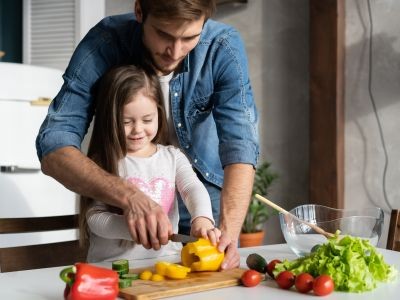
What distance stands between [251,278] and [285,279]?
0.25 ft

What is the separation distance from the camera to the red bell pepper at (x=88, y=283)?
4.00ft

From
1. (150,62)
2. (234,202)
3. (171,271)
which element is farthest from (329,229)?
(150,62)

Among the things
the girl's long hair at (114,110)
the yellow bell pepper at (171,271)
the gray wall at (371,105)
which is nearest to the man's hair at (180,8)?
the girl's long hair at (114,110)

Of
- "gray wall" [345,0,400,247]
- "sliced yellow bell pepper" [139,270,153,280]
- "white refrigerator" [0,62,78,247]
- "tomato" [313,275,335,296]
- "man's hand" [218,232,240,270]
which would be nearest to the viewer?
"tomato" [313,275,335,296]

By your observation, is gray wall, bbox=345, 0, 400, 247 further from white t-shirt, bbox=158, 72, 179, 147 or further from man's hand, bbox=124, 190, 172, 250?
man's hand, bbox=124, 190, 172, 250

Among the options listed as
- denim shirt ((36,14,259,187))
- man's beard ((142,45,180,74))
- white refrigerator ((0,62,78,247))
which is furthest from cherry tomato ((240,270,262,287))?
white refrigerator ((0,62,78,247))


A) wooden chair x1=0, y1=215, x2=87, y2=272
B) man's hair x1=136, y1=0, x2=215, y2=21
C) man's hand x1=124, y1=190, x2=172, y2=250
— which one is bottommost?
wooden chair x1=0, y1=215, x2=87, y2=272

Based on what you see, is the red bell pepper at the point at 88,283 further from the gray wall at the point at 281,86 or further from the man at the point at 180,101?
the gray wall at the point at 281,86

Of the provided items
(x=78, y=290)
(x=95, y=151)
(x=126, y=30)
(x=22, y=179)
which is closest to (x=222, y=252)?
(x=78, y=290)

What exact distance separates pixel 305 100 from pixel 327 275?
9.17 ft

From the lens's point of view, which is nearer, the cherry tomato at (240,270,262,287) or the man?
the cherry tomato at (240,270,262,287)

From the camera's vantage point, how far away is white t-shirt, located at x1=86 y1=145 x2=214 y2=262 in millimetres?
1879

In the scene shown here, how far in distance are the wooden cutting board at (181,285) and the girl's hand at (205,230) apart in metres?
0.12

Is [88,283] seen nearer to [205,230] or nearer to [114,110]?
[205,230]
